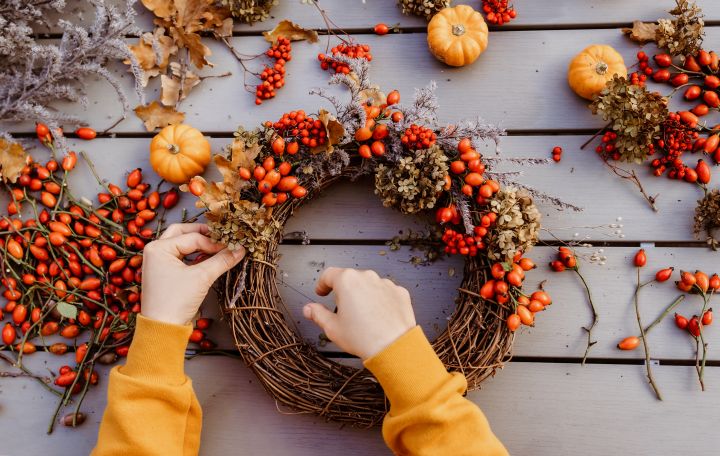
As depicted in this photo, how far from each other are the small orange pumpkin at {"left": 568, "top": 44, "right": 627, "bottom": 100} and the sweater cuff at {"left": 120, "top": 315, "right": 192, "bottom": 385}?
1.38 meters

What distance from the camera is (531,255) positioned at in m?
1.69

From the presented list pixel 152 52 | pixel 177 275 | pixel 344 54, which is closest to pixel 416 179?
pixel 344 54

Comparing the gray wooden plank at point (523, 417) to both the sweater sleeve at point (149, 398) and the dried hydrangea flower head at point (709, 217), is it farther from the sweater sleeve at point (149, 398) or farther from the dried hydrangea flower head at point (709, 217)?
the dried hydrangea flower head at point (709, 217)

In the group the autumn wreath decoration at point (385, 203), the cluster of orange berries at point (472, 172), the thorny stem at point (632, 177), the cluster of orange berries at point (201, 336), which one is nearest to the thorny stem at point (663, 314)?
the thorny stem at point (632, 177)

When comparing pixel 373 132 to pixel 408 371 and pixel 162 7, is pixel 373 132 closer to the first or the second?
pixel 408 371

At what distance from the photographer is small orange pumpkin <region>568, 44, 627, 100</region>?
5.47ft

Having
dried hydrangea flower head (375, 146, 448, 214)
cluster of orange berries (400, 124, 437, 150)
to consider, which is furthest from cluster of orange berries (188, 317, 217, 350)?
cluster of orange berries (400, 124, 437, 150)

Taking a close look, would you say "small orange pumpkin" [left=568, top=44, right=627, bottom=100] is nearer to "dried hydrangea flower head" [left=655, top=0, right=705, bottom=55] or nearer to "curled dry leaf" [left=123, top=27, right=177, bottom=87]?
"dried hydrangea flower head" [left=655, top=0, right=705, bottom=55]

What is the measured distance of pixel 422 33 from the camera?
1823 mm

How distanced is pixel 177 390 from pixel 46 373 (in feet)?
1.99

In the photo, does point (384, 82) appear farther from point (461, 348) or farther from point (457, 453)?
point (457, 453)

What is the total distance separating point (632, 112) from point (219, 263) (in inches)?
49.0

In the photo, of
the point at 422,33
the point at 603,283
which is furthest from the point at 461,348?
the point at 422,33

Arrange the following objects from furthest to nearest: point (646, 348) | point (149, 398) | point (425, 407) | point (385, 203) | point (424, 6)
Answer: point (424, 6)
point (646, 348)
point (385, 203)
point (149, 398)
point (425, 407)
